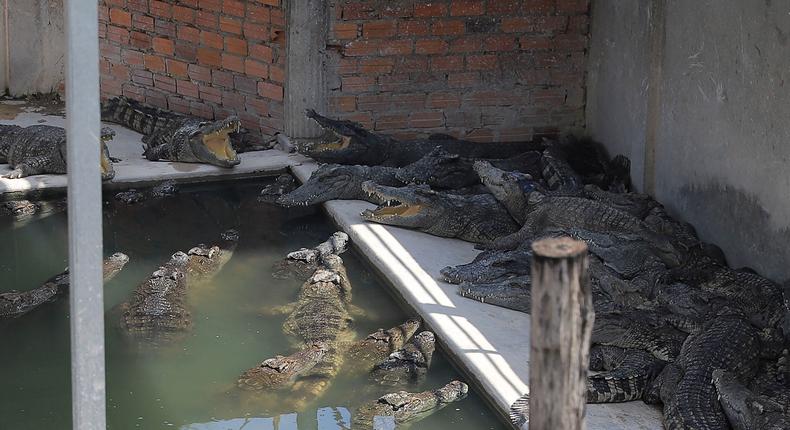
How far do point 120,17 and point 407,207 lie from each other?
419cm

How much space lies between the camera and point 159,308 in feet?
22.7

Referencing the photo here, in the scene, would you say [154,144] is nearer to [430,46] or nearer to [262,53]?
[262,53]

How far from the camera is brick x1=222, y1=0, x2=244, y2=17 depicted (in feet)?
33.2

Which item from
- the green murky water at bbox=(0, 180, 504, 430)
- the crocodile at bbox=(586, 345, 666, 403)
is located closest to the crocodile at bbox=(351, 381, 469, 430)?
the green murky water at bbox=(0, 180, 504, 430)

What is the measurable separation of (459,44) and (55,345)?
4803mm

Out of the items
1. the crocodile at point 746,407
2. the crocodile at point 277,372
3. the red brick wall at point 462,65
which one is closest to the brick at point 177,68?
the red brick wall at point 462,65

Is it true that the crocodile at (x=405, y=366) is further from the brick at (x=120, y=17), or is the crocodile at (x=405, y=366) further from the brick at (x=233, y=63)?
the brick at (x=120, y=17)

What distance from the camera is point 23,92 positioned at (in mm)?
11984

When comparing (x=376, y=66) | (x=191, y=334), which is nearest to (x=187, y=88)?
(x=376, y=66)

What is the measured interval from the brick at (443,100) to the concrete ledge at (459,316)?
5.45ft

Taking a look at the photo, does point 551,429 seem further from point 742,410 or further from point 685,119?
point 685,119

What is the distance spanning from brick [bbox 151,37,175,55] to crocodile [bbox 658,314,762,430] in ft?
20.5

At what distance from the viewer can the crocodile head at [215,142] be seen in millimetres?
9625

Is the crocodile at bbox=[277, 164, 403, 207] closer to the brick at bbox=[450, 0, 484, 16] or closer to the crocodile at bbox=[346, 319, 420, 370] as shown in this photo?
the brick at bbox=[450, 0, 484, 16]
